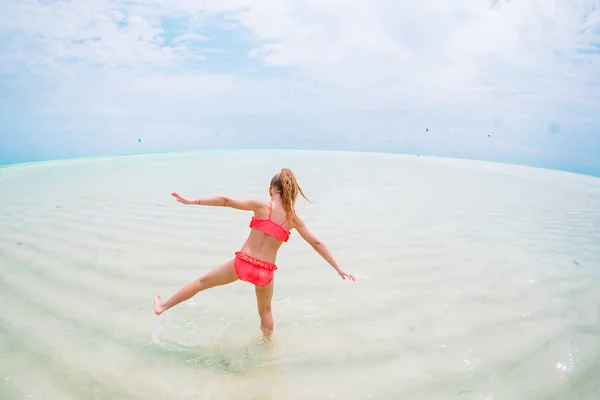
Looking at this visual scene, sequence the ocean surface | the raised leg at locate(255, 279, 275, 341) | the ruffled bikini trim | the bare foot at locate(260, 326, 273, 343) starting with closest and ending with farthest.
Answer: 1. the ocean surface
2. the ruffled bikini trim
3. the raised leg at locate(255, 279, 275, 341)
4. the bare foot at locate(260, 326, 273, 343)

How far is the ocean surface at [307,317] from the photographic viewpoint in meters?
2.74

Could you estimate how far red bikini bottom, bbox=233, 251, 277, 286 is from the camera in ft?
9.72

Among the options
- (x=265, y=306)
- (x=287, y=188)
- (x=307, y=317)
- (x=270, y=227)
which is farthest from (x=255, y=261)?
(x=307, y=317)

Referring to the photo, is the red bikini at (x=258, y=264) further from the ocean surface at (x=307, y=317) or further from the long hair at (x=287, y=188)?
the ocean surface at (x=307, y=317)

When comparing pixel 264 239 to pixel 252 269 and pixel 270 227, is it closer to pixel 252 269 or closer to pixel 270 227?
pixel 270 227

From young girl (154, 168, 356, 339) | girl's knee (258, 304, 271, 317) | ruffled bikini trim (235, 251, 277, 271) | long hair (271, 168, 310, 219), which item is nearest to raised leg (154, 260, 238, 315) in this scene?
young girl (154, 168, 356, 339)

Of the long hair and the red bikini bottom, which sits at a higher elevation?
the long hair

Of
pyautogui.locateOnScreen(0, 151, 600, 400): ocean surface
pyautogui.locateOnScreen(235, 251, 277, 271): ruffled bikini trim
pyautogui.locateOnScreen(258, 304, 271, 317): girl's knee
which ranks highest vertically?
pyautogui.locateOnScreen(235, 251, 277, 271): ruffled bikini trim

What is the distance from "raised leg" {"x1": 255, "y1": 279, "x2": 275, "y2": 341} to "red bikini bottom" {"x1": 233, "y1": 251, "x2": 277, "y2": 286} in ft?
0.32

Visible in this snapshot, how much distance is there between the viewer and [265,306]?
10.3 feet

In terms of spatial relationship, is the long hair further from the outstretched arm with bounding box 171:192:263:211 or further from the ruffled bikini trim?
the ruffled bikini trim

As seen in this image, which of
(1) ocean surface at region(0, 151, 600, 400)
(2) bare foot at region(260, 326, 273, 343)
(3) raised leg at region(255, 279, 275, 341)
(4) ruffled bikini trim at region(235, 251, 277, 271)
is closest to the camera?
(1) ocean surface at region(0, 151, 600, 400)

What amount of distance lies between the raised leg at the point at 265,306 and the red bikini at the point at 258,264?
9cm

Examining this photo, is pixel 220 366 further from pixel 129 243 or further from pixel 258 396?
pixel 129 243
